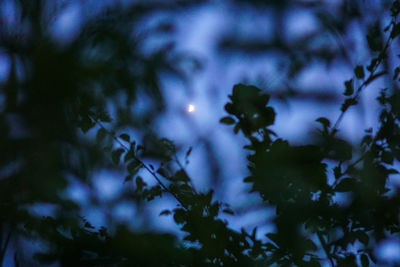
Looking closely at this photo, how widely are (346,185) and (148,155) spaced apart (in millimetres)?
527

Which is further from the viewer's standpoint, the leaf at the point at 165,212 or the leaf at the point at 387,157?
the leaf at the point at 165,212

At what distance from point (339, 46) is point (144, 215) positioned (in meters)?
0.64

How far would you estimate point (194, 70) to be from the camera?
2.37 ft

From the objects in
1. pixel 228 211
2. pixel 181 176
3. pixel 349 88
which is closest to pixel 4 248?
pixel 181 176

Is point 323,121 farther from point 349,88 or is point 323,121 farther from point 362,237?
point 362,237

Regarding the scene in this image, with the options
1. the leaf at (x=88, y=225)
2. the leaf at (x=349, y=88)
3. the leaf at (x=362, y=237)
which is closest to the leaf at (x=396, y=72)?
the leaf at (x=349, y=88)

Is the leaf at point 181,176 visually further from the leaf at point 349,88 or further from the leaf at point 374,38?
the leaf at point 374,38

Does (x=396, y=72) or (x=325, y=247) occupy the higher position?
(x=396, y=72)

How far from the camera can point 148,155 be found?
0.84 m

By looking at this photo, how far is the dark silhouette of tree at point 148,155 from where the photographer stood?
351 mm

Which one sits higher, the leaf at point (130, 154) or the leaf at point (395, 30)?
the leaf at point (395, 30)

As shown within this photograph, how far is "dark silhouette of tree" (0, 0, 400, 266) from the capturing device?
351 mm

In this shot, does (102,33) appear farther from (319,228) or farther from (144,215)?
(319,228)

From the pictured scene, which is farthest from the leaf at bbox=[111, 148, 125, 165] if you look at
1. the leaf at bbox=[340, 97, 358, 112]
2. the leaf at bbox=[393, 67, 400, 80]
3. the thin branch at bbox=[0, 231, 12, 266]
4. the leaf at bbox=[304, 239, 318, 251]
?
the leaf at bbox=[393, 67, 400, 80]
